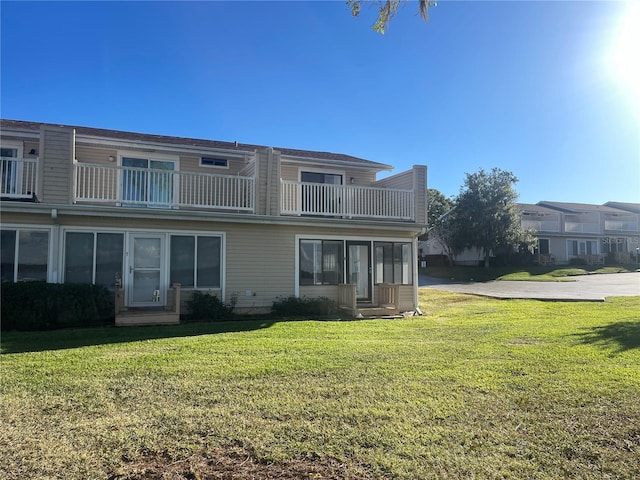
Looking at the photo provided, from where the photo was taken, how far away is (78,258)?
11555 millimetres

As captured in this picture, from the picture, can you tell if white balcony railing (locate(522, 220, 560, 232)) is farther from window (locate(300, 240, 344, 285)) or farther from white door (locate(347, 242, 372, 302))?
window (locate(300, 240, 344, 285))

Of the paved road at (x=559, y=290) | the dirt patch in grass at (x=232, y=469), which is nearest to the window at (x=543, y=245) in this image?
the paved road at (x=559, y=290)

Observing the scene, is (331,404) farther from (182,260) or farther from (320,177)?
(320,177)

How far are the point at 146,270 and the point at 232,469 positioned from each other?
9871mm

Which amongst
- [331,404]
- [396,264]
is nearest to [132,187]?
[396,264]

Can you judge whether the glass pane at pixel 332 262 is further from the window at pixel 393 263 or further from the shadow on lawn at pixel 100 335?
the shadow on lawn at pixel 100 335

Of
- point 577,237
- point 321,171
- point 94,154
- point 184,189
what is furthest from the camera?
point 577,237

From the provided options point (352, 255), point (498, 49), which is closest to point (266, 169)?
point (352, 255)

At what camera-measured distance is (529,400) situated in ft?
15.9

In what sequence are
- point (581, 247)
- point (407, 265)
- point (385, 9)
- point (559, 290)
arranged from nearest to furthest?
point (385, 9) < point (407, 265) < point (559, 290) < point (581, 247)

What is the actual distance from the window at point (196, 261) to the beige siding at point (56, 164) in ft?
9.53

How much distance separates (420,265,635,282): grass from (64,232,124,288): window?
26.1m

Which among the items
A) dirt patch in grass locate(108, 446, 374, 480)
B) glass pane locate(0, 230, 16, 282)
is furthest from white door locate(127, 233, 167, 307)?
dirt patch in grass locate(108, 446, 374, 480)

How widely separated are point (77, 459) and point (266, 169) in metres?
10.4
